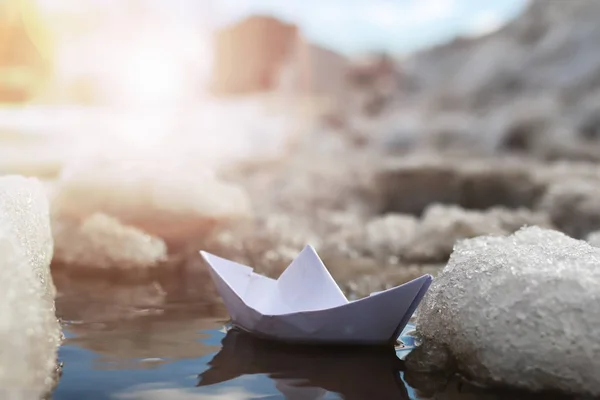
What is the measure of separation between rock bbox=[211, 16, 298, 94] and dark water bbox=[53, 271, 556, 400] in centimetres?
789

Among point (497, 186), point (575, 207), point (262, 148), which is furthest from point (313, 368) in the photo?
point (262, 148)

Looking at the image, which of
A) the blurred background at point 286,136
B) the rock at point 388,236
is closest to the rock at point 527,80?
the blurred background at point 286,136

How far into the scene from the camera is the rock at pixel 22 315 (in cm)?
113

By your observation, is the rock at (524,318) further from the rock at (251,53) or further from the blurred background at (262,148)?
the rock at (251,53)

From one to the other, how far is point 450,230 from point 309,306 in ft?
5.41

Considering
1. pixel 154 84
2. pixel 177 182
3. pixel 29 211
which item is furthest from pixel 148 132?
pixel 29 211

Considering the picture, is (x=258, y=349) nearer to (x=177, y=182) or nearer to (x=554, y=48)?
(x=177, y=182)

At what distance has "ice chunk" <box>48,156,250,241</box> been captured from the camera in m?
3.17

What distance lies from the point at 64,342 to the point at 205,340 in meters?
0.36

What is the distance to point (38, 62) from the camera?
24.8 feet

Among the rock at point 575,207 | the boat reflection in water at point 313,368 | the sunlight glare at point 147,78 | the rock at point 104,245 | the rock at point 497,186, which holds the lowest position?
the boat reflection in water at point 313,368

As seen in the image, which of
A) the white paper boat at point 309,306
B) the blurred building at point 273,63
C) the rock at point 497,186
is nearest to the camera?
the white paper boat at point 309,306

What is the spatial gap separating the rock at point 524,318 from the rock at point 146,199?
6.05 feet

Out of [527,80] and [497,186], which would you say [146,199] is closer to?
[497,186]
